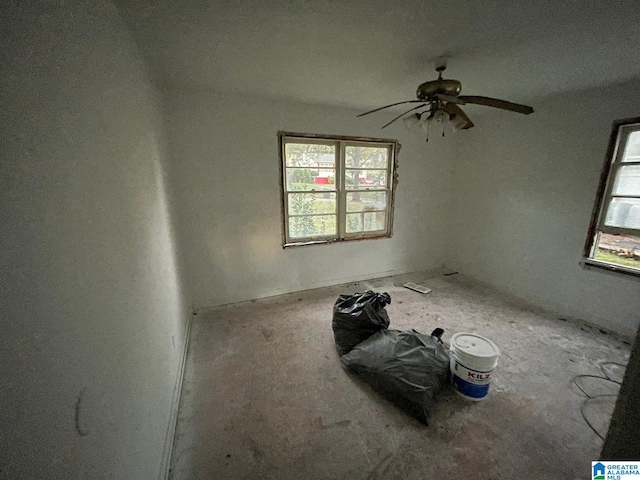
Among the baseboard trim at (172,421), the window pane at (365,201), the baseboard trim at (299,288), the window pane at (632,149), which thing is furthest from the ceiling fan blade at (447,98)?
the baseboard trim at (172,421)

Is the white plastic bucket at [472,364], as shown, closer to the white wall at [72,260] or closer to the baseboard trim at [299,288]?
the white wall at [72,260]

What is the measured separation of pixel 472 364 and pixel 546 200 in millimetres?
2449

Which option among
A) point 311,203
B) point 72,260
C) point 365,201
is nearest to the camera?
point 72,260

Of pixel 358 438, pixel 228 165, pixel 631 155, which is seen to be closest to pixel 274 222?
pixel 228 165

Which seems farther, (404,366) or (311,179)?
(311,179)

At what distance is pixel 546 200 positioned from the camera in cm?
295

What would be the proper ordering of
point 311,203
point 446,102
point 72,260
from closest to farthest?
1. point 72,260
2. point 446,102
3. point 311,203

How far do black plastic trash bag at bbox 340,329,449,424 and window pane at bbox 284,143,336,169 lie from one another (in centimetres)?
214

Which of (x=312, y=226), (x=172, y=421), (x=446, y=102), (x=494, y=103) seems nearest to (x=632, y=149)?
(x=494, y=103)

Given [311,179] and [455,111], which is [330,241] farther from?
[455,111]

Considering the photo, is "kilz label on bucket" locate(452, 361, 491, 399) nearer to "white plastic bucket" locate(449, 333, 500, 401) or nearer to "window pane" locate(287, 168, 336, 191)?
"white plastic bucket" locate(449, 333, 500, 401)

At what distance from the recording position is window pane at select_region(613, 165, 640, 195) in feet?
7.71

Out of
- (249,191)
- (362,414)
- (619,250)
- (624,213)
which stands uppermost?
(249,191)

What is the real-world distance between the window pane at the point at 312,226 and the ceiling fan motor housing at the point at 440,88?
189cm
